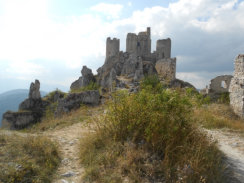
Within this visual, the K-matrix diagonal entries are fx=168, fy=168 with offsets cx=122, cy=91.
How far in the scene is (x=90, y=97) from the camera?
15.3 meters

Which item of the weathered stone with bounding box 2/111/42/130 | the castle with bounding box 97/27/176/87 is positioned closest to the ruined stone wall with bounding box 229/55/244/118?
the castle with bounding box 97/27/176/87

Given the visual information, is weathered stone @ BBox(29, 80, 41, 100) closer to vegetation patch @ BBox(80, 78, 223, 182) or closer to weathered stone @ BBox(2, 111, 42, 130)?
weathered stone @ BBox(2, 111, 42, 130)

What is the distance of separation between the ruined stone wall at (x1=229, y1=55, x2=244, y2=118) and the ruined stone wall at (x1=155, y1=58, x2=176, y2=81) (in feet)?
50.2

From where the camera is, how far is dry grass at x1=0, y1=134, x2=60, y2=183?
3.00 metres

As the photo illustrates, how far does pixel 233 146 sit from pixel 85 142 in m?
4.73

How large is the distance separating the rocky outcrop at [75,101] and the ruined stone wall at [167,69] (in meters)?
15.4

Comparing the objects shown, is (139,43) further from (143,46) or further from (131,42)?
(131,42)

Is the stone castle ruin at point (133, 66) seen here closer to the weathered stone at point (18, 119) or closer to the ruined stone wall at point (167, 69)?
the ruined stone wall at point (167, 69)

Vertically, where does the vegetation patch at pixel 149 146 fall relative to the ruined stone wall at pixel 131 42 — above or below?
below

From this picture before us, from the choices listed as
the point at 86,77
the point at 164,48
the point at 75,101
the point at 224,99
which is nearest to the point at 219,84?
the point at 224,99

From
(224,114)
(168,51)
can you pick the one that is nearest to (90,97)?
(224,114)

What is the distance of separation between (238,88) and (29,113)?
85.4 ft

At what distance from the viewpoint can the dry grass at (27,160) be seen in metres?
3.00

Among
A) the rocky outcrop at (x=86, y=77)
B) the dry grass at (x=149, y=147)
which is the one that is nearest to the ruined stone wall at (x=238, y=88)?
the dry grass at (x=149, y=147)
